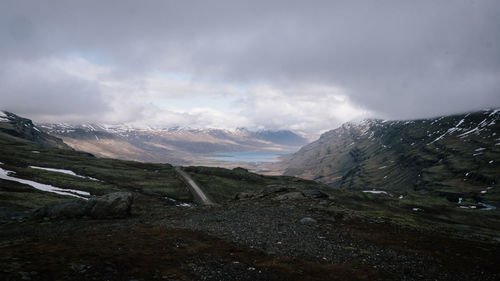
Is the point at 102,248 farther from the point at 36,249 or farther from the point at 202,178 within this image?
the point at 202,178

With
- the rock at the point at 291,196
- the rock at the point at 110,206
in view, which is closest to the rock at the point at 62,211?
the rock at the point at 110,206

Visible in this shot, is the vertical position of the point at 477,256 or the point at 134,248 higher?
the point at 477,256

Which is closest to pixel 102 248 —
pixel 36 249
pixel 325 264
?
pixel 36 249

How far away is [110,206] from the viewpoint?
35125mm

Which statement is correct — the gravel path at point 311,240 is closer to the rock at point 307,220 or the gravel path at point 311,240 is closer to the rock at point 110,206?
the rock at point 307,220

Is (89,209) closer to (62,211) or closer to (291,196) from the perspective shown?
(62,211)

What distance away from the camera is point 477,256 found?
856 inches

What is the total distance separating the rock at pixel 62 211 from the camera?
33375mm

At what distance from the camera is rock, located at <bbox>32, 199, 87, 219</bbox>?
109ft

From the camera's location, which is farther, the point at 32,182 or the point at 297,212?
the point at 32,182

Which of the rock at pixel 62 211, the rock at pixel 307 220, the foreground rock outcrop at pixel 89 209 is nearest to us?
the rock at pixel 307 220

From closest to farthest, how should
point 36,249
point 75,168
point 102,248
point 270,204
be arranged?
point 36,249, point 102,248, point 270,204, point 75,168

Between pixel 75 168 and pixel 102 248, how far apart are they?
4548 inches

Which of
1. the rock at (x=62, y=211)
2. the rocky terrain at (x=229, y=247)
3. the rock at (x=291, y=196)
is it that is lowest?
the rock at (x=62, y=211)
